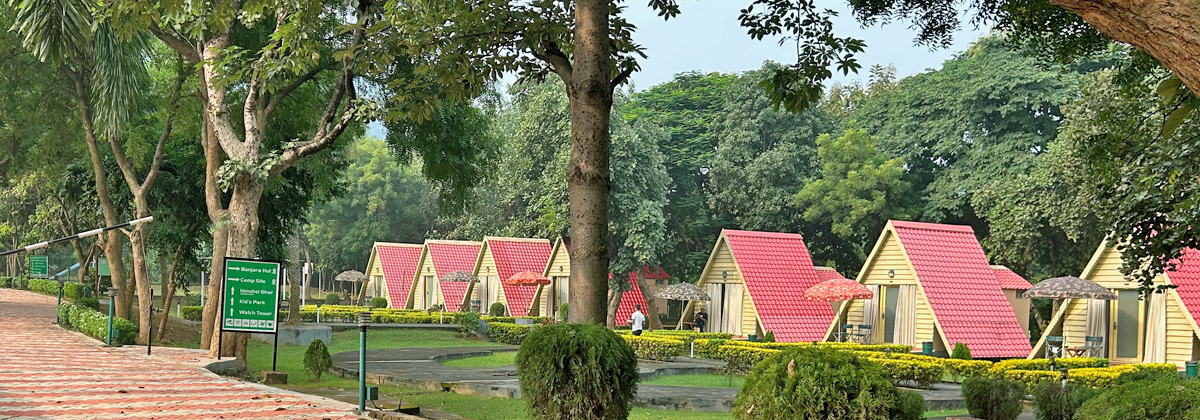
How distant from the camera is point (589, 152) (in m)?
9.78

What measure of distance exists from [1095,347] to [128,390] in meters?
19.5

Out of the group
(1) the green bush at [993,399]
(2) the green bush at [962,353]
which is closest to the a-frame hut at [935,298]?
(2) the green bush at [962,353]

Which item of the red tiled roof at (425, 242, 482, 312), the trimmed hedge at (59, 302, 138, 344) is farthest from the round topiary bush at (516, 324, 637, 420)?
the red tiled roof at (425, 242, 482, 312)

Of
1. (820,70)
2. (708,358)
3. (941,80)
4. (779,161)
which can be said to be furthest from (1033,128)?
(820,70)

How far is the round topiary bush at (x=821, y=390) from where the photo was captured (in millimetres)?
8086

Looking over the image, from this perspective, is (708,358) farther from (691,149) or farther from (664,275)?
(691,149)

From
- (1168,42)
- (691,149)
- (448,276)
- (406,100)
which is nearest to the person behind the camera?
(1168,42)

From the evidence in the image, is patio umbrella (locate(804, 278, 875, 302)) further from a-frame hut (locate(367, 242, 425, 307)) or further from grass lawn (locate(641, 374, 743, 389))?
a-frame hut (locate(367, 242, 425, 307))

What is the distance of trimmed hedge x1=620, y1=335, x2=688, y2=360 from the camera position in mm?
26578

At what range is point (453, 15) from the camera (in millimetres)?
11727

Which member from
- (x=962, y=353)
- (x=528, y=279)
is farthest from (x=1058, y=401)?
(x=528, y=279)

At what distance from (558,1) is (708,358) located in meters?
17.2

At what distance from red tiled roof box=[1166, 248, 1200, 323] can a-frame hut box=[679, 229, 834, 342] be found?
10.6m

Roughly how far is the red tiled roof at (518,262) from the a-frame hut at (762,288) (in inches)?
486
